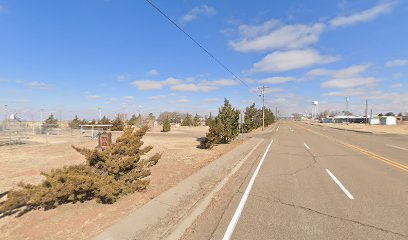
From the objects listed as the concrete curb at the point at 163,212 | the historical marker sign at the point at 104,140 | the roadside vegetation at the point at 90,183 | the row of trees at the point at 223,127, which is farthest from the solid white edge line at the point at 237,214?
the row of trees at the point at 223,127

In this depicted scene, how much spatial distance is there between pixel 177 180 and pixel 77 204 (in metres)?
3.45

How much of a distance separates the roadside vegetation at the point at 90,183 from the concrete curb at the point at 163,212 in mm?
1086

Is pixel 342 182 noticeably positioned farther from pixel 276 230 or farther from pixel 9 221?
pixel 9 221

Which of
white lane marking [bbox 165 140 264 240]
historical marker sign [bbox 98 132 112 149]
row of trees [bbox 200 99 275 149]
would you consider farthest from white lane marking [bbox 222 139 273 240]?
row of trees [bbox 200 99 275 149]

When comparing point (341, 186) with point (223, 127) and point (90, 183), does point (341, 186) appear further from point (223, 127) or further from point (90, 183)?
point (223, 127)

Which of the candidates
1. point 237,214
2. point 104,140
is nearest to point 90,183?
point 104,140

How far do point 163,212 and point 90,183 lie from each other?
1.98 m

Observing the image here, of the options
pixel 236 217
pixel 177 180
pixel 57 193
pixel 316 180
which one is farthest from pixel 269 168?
pixel 57 193

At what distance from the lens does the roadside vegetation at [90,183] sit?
20.7 feet

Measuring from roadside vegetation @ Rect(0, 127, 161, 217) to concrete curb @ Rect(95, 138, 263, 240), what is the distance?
1.09 metres

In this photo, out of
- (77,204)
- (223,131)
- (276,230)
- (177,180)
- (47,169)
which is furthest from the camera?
(223,131)

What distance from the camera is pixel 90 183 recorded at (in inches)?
268

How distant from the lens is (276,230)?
5230 mm

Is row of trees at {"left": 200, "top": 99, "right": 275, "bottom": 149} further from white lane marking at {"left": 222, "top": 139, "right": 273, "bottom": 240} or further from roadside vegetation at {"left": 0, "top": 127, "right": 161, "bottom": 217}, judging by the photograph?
roadside vegetation at {"left": 0, "top": 127, "right": 161, "bottom": 217}
